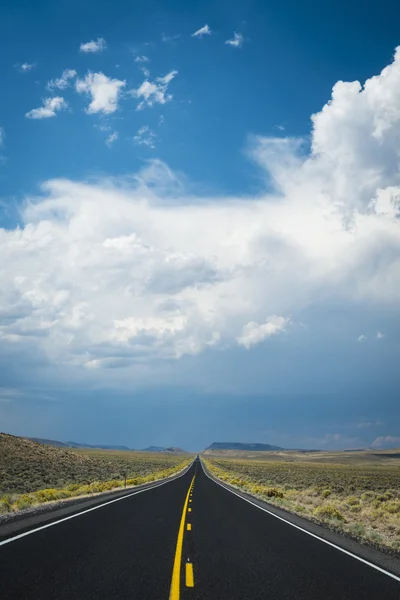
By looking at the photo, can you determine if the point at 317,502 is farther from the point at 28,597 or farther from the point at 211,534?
the point at 28,597

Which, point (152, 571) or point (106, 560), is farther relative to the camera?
point (106, 560)

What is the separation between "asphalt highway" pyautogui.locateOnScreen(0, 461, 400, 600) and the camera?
7.38 m

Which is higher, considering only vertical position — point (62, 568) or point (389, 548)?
point (62, 568)

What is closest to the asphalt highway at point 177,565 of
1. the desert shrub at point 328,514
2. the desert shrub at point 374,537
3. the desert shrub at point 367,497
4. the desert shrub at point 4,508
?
the desert shrub at point 374,537

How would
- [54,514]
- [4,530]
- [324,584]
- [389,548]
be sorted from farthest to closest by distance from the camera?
[54,514] < [389,548] < [4,530] < [324,584]

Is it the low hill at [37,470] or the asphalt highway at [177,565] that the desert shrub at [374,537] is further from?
the low hill at [37,470]

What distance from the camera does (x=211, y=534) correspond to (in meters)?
13.8

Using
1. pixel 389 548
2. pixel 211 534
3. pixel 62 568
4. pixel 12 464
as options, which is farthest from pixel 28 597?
pixel 12 464

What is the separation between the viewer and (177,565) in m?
9.27

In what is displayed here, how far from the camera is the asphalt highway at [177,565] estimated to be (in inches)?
291

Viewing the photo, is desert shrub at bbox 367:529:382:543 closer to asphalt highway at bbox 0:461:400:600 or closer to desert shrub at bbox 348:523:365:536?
desert shrub at bbox 348:523:365:536

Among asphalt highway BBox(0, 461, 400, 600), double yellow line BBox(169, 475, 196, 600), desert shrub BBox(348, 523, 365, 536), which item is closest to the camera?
double yellow line BBox(169, 475, 196, 600)

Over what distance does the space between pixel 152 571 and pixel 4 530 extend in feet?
→ 19.4

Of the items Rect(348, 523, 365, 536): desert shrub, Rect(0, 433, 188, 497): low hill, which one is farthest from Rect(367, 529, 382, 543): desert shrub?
Rect(0, 433, 188, 497): low hill
